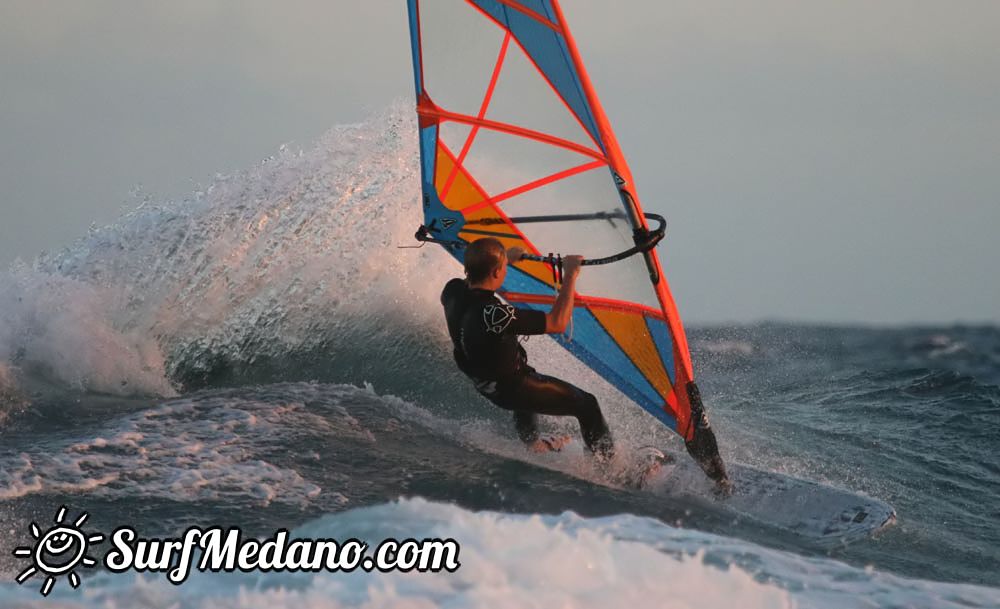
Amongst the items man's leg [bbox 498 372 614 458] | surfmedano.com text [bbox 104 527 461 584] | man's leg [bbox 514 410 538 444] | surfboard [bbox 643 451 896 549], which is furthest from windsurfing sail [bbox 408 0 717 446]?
surfmedano.com text [bbox 104 527 461 584]

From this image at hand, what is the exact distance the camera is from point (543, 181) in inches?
210

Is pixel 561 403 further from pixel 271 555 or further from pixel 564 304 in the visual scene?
pixel 271 555

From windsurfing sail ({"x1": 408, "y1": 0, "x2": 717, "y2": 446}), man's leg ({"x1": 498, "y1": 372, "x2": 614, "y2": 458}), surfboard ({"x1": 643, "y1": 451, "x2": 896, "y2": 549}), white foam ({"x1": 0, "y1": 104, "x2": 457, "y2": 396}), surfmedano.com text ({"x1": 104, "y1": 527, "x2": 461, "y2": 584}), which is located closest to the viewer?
surfmedano.com text ({"x1": 104, "y1": 527, "x2": 461, "y2": 584})

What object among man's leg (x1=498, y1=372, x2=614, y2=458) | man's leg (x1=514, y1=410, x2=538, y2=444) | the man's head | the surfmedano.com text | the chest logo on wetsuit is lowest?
the surfmedano.com text

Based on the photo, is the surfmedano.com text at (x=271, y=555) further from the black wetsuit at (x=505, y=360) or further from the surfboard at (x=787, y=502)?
the surfboard at (x=787, y=502)

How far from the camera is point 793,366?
1148 centimetres

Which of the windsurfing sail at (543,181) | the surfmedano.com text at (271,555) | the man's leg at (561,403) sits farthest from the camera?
the windsurfing sail at (543,181)

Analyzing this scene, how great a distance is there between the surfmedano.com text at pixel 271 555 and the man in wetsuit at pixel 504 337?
57.9 inches

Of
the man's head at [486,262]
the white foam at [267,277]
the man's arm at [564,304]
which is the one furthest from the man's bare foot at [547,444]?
the white foam at [267,277]

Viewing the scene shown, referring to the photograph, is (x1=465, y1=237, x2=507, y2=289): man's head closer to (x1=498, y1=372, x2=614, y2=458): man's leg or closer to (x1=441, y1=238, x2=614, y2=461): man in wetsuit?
(x1=441, y1=238, x2=614, y2=461): man in wetsuit

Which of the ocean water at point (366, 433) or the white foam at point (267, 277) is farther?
the white foam at point (267, 277)

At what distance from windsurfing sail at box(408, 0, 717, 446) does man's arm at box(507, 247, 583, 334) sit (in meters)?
0.46

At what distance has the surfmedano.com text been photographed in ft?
9.21

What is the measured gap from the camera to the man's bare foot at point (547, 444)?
4.95 meters
